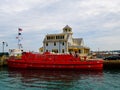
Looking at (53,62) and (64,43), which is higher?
(64,43)

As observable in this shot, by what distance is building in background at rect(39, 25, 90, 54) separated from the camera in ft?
218

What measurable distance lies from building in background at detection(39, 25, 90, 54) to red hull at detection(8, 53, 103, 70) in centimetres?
1831

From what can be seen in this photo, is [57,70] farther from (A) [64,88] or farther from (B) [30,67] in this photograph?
(A) [64,88]

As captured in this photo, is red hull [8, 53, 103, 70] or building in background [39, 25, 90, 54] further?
building in background [39, 25, 90, 54]

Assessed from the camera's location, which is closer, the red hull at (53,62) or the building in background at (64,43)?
the red hull at (53,62)

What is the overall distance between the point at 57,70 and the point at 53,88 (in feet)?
67.2

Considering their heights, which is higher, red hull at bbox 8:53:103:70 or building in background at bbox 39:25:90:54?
building in background at bbox 39:25:90:54

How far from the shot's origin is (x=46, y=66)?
47562 mm

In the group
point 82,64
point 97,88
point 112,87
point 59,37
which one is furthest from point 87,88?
point 59,37

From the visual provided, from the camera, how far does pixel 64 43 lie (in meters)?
66.2

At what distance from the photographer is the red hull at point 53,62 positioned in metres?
46.7

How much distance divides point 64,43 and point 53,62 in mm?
19160

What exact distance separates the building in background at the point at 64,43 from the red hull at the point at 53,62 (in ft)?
60.1

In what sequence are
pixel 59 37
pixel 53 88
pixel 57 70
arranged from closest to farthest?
pixel 53 88, pixel 57 70, pixel 59 37
